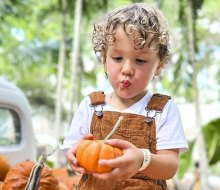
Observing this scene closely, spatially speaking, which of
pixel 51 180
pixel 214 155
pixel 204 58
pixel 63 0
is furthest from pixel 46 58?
pixel 51 180

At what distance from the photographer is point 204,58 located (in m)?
28.5

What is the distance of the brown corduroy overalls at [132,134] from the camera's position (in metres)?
1.86

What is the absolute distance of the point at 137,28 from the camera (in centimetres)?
179

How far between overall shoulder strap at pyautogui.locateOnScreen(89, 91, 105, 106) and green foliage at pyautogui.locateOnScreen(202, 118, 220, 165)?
8.32 m

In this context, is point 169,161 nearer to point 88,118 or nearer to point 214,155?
point 88,118

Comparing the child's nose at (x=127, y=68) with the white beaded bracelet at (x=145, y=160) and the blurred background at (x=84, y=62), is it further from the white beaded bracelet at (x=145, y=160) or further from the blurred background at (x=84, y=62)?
the blurred background at (x=84, y=62)

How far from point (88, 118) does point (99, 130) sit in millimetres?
77

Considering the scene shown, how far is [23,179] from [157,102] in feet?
3.81

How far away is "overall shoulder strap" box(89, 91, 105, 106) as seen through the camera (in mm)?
1993

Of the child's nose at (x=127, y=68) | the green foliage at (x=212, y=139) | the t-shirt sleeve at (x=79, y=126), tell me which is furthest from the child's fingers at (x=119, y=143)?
the green foliage at (x=212, y=139)

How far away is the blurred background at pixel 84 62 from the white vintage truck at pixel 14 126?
5.21 m

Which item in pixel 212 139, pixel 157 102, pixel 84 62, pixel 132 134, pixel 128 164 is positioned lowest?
pixel 128 164

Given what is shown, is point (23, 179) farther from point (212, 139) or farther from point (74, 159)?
point (212, 139)

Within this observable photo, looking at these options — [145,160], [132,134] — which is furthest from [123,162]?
[132,134]
